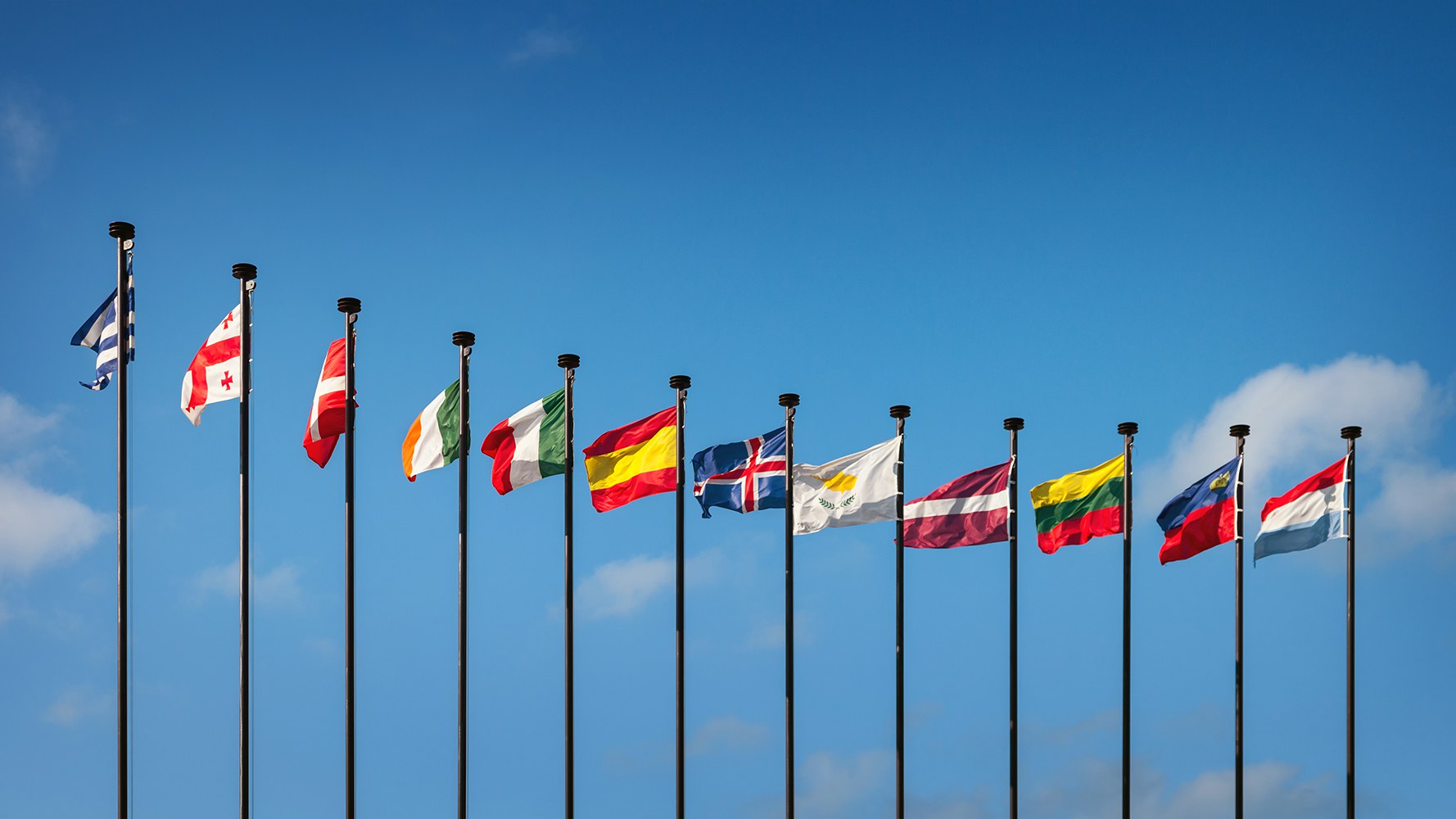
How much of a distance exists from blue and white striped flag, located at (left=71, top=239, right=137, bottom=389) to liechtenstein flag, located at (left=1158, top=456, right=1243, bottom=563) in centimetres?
2086

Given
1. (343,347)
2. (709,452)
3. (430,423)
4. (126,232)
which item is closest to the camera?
(126,232)

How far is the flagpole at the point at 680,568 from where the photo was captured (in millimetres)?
28172

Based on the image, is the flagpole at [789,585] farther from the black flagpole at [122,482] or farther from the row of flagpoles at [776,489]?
the black flagpole at [122,482]

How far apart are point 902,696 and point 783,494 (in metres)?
4.83

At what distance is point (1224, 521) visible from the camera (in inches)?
1233

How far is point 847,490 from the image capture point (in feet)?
98.6

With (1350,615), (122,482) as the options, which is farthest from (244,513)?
(1350,615)

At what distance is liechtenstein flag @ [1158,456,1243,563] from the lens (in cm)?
3123

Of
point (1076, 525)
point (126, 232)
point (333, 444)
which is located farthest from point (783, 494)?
point (126, 232)

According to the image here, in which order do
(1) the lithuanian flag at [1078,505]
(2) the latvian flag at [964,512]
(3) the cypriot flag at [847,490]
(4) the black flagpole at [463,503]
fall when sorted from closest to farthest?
(4) the black flagpole at [463,503], (3) the cypriot flag at [847,490], (2) the latvian flag at [964,512], (1) the lithuanian flag at [1078,505]

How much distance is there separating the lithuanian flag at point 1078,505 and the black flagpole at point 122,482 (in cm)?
1807

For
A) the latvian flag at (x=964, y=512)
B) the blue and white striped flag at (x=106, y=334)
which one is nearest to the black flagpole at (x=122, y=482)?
the blue and white striped flag at (x=106, y=334)

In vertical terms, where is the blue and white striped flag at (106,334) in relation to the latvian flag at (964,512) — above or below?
above

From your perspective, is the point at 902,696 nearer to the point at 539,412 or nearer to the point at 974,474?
the point at 974,474
